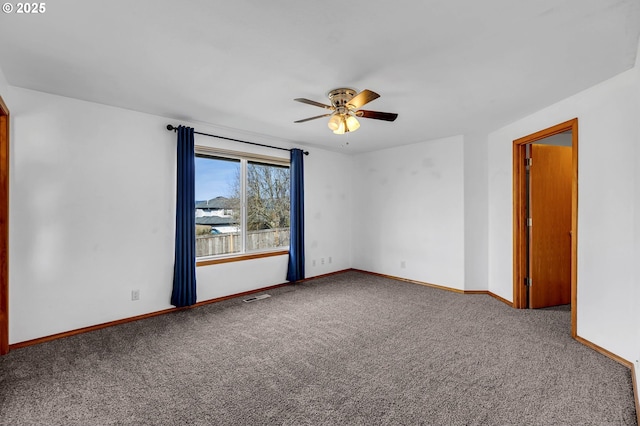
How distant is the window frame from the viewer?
420 cm

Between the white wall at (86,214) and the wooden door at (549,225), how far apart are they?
14.5 ft

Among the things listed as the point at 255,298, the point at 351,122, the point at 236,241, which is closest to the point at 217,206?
the point at 236,241

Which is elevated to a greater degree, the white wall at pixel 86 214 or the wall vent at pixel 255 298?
the white wall at pixel 86 214

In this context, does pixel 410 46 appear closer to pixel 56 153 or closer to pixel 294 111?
pixel 294 111

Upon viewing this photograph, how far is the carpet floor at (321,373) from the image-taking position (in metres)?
1.90

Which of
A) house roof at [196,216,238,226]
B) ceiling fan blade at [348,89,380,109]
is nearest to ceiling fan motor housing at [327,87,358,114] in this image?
ceiling fan blade at [348,89,380,109]

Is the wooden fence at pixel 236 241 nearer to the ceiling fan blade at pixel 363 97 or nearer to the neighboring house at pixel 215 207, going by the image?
the neighboring house at pixel 215 207

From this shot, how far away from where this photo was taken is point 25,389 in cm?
217

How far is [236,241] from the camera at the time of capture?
4.62m

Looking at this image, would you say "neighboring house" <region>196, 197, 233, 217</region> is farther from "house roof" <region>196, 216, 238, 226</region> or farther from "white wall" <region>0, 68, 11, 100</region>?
"white wall" <region>0, 68, 11, 100</region>

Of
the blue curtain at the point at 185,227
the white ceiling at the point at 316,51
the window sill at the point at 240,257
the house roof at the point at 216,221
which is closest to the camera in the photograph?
the white ceiling at the point at 316,51

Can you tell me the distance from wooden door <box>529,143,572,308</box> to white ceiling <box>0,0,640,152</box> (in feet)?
3.01

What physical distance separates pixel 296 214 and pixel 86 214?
9.36ft

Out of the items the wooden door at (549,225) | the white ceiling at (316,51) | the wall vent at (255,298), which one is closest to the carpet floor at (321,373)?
the wooden door at (549,225)
